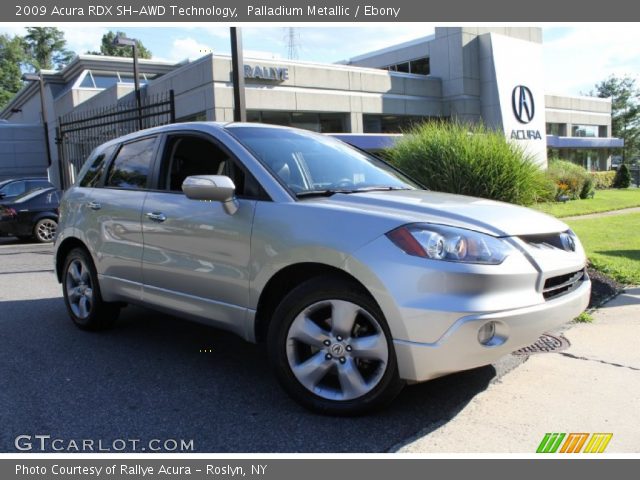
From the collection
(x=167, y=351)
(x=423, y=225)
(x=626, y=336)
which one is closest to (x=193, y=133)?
(x=167, y=351)

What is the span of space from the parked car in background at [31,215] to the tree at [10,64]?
206 feet

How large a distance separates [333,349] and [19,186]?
13753 millimetres

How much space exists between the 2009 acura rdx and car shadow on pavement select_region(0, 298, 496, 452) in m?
0.24

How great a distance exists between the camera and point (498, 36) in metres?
30.1

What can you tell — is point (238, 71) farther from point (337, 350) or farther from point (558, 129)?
point (558, 129)

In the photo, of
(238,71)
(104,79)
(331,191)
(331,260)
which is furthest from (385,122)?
(331,260)

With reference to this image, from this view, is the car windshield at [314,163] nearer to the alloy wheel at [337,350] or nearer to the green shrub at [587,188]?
the alloy wheel at [337,350]

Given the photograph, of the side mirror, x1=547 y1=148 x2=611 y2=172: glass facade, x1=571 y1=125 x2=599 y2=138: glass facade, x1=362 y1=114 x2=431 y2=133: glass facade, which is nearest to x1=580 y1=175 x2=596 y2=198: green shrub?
x1=362 y1=114 x2=431 y2=133: glass facade

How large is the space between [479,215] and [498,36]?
30126 millimetres

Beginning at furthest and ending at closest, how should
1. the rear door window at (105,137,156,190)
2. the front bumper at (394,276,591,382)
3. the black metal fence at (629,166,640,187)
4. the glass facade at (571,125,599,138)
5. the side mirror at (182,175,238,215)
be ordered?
A: the glass facade at (571,125,599,138) < the black metal fence at (629,166,640,187) < the rear door window at (105,137,156,190) < the side mirror at (182,175,238,215) < the front bumper at (394,276,591,382)

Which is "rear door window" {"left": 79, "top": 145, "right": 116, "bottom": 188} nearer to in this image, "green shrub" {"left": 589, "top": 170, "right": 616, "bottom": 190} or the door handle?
the door handle

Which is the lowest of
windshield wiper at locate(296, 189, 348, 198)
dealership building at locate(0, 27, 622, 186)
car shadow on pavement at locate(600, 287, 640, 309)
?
car shadow on pavement at locate(600, 287, 640, 309)

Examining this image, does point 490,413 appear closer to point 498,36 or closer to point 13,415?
point 13,415

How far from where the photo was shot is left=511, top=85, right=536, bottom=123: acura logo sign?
28.8 m
